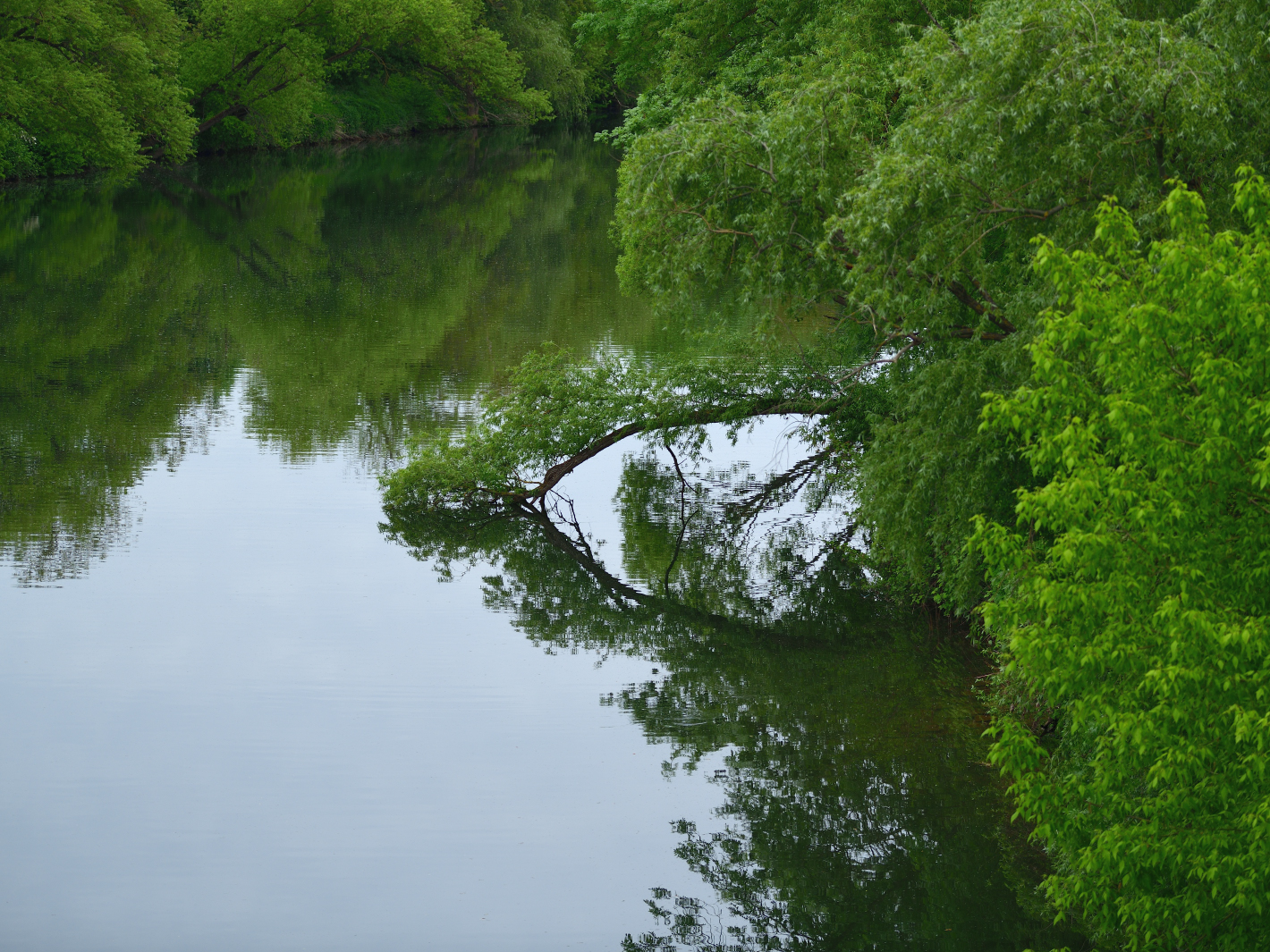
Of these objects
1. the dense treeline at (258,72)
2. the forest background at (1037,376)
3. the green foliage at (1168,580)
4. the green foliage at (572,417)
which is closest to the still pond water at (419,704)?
the green foliage at (572,417)

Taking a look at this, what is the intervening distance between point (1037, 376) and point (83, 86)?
4716 cm

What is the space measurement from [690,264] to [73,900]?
8738 mm

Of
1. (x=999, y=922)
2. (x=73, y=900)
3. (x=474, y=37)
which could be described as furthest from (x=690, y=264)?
(x=474, y=37)

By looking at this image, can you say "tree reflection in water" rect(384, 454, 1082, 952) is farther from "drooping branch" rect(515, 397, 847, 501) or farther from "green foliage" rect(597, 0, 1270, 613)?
"green foliage" rect(597, 0, 1270, 613)

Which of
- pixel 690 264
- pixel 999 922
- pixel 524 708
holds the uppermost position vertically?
pixel 690 264

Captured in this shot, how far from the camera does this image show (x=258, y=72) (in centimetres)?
6538

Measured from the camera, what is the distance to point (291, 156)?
235 feet

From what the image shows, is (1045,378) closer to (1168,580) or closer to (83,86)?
(1168,580)

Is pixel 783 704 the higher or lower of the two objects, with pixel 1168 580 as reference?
higher

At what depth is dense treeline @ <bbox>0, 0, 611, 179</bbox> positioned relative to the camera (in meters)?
48.1

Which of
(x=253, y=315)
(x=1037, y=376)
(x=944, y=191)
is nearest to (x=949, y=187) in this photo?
(x=944, y=191)

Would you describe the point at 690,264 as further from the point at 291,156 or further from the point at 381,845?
the point at 291,156

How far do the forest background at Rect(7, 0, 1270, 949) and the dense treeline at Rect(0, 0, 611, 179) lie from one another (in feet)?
104

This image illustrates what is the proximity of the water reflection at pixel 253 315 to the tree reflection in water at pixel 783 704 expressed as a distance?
16.6ft
